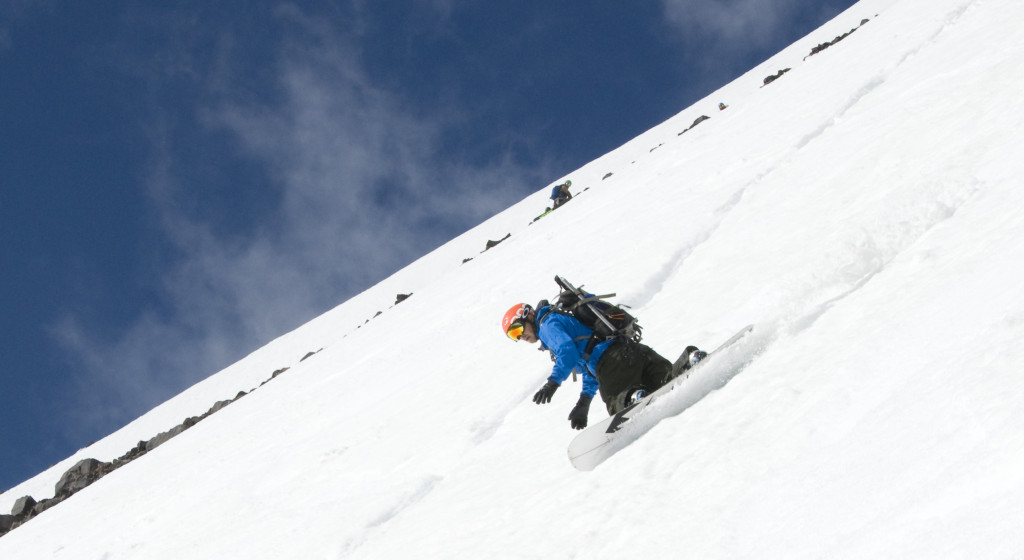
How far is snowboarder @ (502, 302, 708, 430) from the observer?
529 centimetres

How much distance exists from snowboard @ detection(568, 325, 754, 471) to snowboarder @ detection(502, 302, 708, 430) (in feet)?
0.73

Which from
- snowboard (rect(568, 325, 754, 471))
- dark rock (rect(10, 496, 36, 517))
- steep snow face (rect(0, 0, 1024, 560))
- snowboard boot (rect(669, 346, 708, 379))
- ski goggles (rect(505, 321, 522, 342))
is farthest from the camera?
dark rock (rect(10, 496, 36, 517))

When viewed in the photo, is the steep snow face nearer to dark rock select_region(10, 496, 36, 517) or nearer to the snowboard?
the snowboard

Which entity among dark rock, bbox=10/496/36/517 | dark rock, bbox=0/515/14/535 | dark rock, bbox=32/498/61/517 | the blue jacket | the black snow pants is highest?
dark rock, bbox=10/496/36/517

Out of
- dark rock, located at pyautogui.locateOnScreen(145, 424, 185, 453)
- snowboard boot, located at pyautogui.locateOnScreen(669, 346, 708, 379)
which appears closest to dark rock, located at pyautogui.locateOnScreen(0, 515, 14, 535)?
dark rock, located at pyautogui.locateOnScreen(145, 424, 185, 453)

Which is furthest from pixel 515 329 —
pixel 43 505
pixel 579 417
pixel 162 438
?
pixel 162 438

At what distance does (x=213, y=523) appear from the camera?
855cm

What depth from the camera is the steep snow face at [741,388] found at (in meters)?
3.13

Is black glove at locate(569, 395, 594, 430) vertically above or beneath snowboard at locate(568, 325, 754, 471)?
above

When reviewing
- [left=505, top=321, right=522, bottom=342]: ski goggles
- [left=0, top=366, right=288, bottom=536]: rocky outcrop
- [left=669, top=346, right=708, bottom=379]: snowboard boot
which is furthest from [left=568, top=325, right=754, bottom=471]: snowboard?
[left=0, top=366, right=288, bottom=536]: rocky outcrop

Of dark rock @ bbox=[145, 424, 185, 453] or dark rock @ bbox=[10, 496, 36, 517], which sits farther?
dark rock @ bbox=[145, 424, 185, 453]

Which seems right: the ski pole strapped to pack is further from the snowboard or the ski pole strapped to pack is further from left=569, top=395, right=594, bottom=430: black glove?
the snowboard

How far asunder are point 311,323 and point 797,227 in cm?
2354

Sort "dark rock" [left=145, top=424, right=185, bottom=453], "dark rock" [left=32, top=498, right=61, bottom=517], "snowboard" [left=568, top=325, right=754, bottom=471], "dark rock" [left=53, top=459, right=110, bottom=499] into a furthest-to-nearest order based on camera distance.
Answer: "dark rock" [left=145, top=424, right=185, bottom=453] → "dark rock" [left=53, top=459, right=110, bottom=499] → "dark rock" [left=32, top=498, right=61, bottom=517] → "snowboard" [left=568, top=325, right=754, bottom=471]
